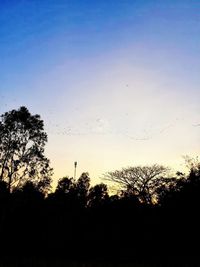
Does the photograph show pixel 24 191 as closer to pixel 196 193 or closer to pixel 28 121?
pixel 28 121

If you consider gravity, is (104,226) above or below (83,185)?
below

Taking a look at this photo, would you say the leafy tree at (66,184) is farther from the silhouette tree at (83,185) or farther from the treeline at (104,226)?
the treeline at (104,226)

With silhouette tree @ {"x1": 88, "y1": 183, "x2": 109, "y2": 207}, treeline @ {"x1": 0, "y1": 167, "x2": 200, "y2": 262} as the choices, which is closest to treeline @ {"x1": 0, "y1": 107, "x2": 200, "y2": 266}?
treeline @ {"x1": 0, "y1": 167, "x2": 200, "y2": 262}

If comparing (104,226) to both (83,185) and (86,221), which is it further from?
(83,185)

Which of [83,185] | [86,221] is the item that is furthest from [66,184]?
[86,221]

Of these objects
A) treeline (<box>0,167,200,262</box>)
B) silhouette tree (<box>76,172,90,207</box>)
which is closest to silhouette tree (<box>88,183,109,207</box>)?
silhouette tree (<box>76,172,90,207</box>)

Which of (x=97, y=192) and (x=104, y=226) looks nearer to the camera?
(x=104, y=226)

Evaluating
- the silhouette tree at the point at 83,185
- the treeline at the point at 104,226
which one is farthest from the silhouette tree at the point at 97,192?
the treeline at the point at 104,226

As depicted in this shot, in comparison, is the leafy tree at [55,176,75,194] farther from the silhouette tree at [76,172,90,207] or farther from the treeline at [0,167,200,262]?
the treeline at [0,167,200,262]

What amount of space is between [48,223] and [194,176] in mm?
20177

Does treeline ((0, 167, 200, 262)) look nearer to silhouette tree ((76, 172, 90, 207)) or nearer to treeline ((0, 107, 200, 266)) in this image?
treeline ((0, 107, 200, 266))

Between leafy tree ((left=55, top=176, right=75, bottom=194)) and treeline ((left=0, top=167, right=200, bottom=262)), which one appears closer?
treeline ((left=0, top=167, right=200, bottom=262))

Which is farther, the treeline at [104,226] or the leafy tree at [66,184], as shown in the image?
the leafy tree at [66,184]

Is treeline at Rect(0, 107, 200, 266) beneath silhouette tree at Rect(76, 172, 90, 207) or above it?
beneath
